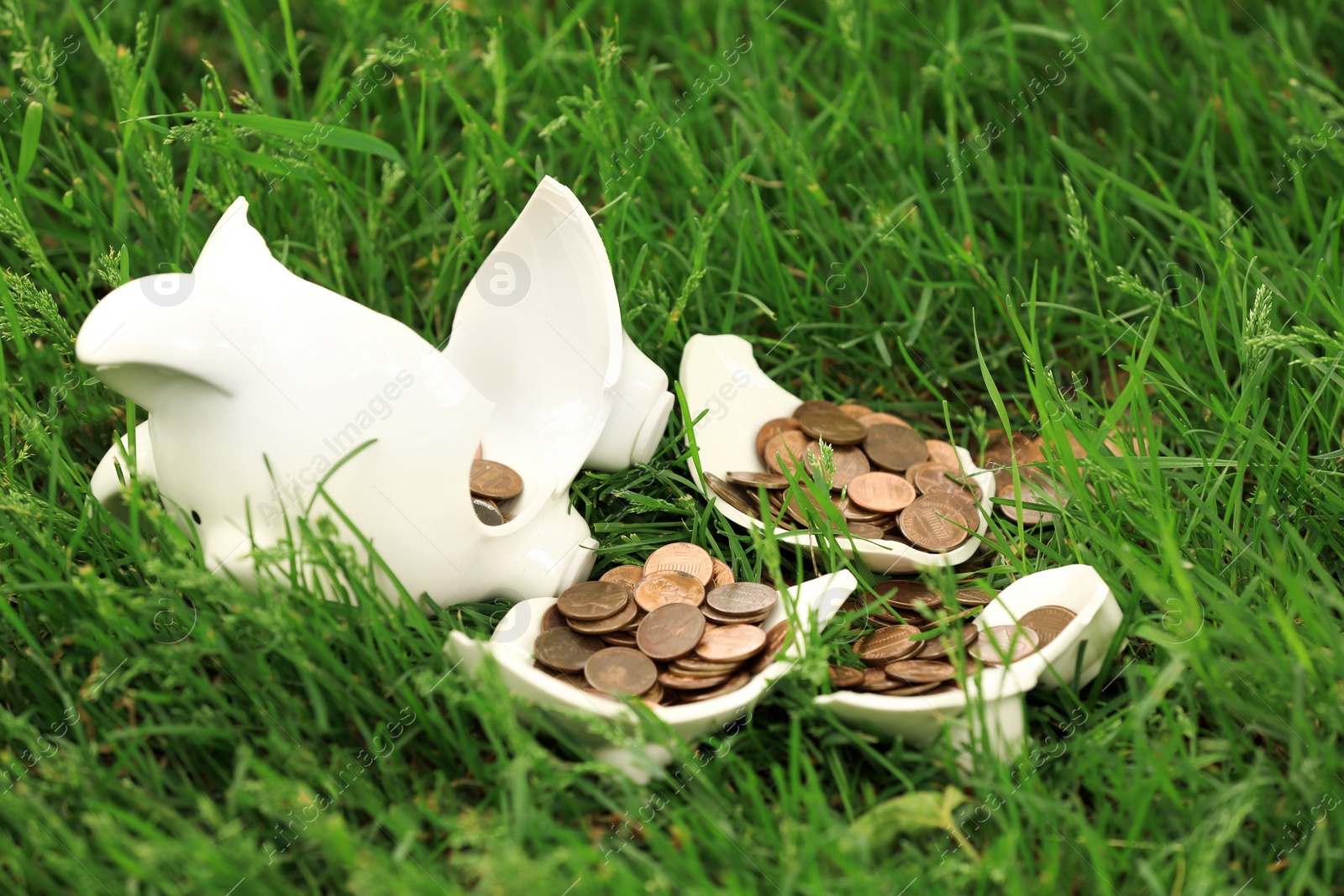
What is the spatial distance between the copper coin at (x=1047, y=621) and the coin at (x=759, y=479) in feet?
1.72

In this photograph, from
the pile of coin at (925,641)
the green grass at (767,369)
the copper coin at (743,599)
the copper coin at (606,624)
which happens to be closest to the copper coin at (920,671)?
the pile of coin at (925,641)

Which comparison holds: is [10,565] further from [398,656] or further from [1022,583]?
[1022,583]

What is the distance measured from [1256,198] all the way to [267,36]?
2688mm

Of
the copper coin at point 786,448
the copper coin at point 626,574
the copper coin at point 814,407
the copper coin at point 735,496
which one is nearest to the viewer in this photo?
the copper coin at point 626,574

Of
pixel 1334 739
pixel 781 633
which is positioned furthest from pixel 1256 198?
pixel 781 633

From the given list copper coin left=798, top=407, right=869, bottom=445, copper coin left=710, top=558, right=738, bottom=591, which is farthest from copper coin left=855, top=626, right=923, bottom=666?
copper coin left=798, top=407, right=869, bottom=445

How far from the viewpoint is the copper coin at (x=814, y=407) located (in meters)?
2.35

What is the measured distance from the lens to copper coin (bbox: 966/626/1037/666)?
1.68 meters

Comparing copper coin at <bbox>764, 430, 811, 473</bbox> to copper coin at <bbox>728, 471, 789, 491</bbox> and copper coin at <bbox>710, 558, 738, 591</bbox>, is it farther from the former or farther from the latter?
copper coin at <bbox>710, 558, 738, 591</bbox>

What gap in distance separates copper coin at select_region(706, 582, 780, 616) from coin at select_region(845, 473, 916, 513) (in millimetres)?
321

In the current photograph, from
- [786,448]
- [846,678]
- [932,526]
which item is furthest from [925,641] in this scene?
[786,448]

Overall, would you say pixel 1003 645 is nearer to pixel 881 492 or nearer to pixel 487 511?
pixel 881 492

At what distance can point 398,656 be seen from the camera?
174cm

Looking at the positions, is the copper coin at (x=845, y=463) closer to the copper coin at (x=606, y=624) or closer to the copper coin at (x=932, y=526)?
the copper coin at (x=932, y=526)
